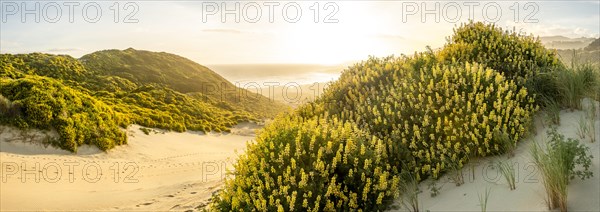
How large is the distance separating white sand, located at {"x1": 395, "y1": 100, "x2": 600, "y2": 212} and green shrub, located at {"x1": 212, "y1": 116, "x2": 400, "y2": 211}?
19.6 inches

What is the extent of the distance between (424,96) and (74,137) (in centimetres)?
1008

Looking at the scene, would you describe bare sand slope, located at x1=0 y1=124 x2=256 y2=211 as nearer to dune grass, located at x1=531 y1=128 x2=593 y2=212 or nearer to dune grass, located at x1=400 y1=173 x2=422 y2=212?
dune grass, located at x1=400 y1=173 x2=422 y2=212

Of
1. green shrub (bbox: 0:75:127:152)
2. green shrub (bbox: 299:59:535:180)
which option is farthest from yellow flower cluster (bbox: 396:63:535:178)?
green shrub (bbox: 0:75:127:152)

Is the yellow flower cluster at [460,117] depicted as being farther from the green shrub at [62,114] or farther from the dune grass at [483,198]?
the green shrub at [62,114]

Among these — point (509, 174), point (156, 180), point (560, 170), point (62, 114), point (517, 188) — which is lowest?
point (156, 180)

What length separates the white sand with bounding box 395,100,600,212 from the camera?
15.6ft

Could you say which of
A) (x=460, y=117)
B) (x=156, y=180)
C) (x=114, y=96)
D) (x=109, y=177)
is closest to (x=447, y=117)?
(x=460, y=117)

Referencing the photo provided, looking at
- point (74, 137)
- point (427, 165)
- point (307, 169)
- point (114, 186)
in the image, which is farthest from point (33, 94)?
point (427, 165)

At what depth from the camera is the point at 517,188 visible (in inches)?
206

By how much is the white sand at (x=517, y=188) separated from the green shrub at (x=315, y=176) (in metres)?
0.50

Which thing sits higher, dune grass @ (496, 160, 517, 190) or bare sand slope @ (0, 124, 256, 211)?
dune grass @ (496, 160, 517, 190)

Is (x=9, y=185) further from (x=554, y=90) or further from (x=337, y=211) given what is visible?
(x=554, y=90)

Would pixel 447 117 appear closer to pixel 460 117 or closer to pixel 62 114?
pixel 460 117

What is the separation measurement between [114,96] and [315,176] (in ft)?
75.9
